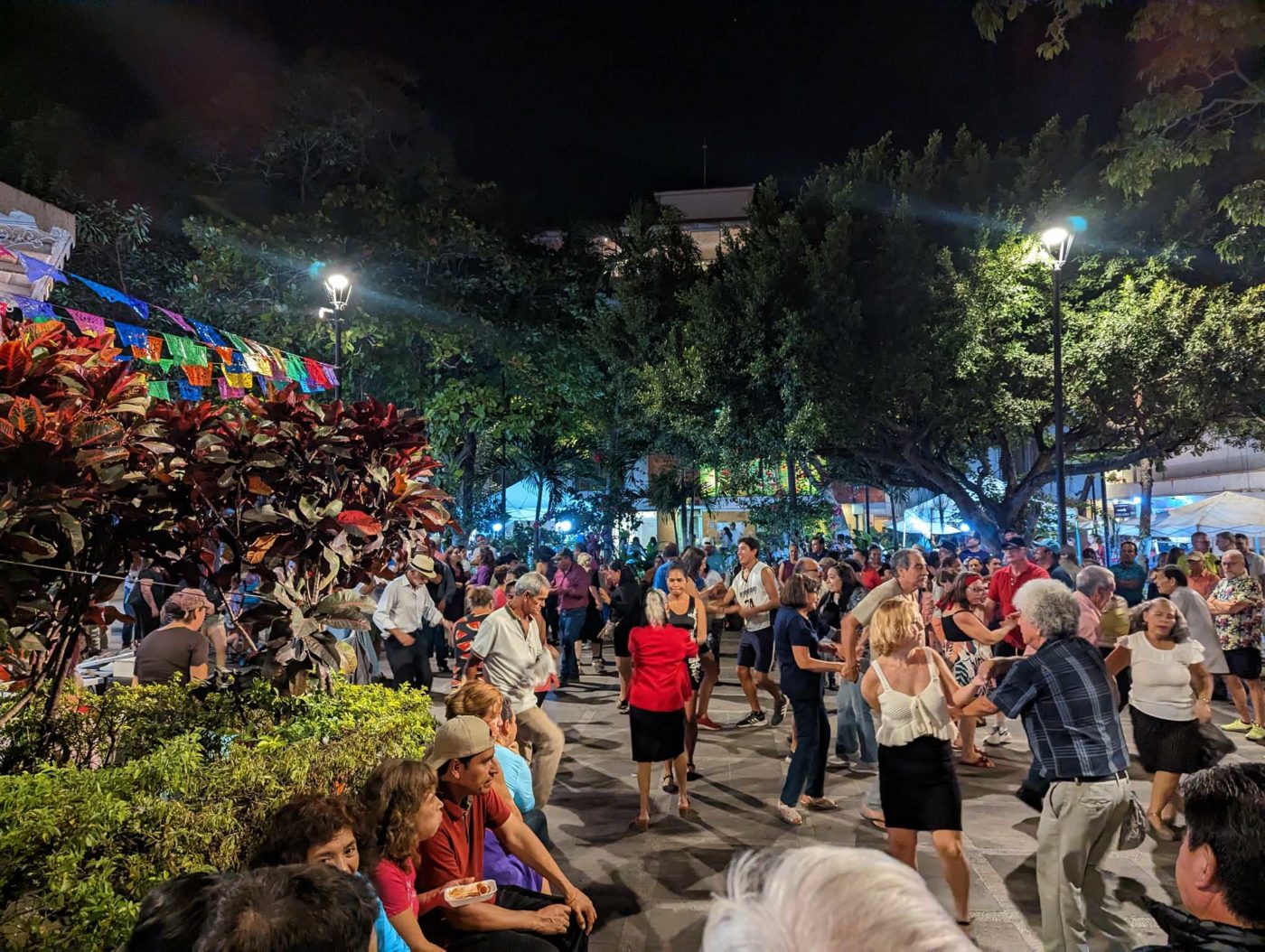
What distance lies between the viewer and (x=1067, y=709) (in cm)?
373

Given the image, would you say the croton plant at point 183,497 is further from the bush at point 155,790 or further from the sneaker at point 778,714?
the sneaker at point 778,714

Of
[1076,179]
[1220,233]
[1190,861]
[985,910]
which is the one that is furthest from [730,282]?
[1190,861]

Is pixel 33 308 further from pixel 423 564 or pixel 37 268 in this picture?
pixel 423 564

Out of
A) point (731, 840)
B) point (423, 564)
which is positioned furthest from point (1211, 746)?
point (423, 564)

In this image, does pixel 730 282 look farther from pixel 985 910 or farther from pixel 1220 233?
pixel 985 910

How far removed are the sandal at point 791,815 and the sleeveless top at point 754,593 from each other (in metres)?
2.76

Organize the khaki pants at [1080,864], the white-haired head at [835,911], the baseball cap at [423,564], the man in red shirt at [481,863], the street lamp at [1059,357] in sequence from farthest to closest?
1. the street lamp at [1059,357]
2. the baseball cap at [423,564]
3. the khaki pants at [1080,864]
4. the man in red shirt at [481,863]
5. the white-haired head at [835,911]

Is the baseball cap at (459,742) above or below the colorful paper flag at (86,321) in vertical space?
below

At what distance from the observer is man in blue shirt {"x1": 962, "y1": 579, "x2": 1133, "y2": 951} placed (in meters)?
3.63

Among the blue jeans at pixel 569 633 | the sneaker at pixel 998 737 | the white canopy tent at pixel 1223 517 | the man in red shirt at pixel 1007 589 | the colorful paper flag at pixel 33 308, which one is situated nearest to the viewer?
the colorful paper flag at pixel 33 308

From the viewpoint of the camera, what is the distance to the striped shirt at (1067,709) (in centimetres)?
368

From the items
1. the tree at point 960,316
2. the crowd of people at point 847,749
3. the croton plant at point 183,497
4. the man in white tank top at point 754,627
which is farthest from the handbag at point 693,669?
the tree at point 960,316

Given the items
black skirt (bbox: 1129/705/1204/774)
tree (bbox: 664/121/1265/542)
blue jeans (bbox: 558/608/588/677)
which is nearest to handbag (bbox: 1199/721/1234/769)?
black skirt (bbox: 1129/705/1204/774)

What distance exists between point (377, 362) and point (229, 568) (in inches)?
675
